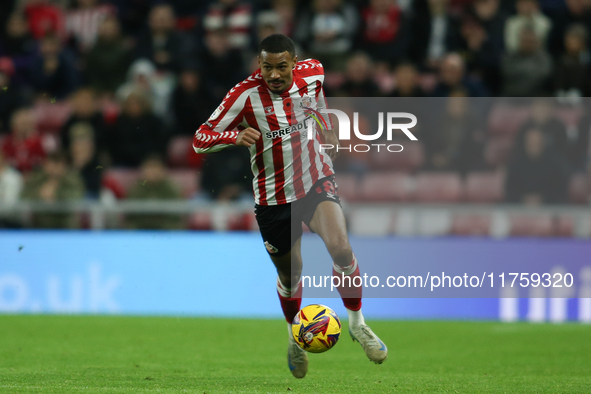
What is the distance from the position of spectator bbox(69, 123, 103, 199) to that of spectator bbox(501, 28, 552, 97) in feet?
18.4

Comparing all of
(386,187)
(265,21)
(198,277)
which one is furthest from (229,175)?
(265,21)

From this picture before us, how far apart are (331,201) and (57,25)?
974cm

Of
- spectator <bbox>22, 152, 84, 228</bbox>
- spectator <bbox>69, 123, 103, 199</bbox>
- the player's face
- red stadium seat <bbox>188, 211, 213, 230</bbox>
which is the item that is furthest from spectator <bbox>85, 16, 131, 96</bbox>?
the player's face

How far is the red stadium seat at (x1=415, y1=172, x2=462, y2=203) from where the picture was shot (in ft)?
31.6

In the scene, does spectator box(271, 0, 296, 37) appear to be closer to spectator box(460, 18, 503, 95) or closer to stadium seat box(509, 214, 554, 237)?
spectator box(460, 18, 503, 95)

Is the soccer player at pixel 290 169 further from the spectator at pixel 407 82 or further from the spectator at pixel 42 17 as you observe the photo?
the spectator at pixel 42 17

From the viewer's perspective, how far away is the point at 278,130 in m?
6.04

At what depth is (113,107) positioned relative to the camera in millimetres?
12273

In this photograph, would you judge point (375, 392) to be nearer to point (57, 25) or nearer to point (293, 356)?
point (293, 356)

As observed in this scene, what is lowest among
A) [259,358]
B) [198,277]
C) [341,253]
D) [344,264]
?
[198,277]

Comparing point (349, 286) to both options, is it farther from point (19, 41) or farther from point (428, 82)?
point (19, 41)

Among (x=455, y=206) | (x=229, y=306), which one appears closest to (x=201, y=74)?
(x=229, y=306)

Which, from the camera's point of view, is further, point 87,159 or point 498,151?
point 87,159

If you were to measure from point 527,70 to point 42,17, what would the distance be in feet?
27.3
